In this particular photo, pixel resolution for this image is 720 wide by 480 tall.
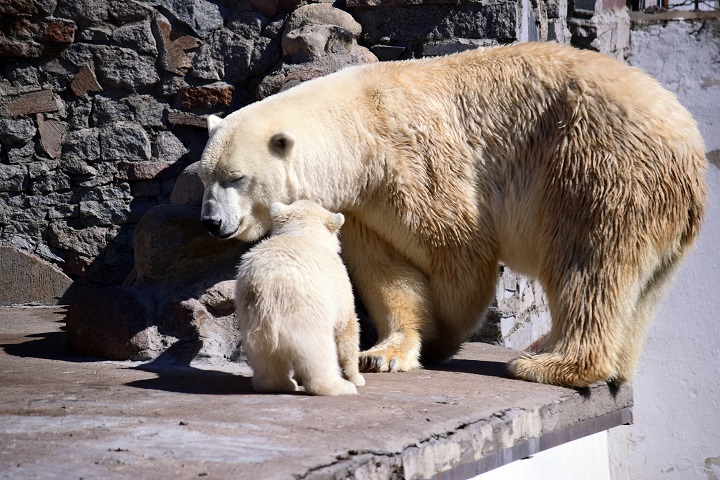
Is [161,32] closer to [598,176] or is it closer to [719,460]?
[598,176]

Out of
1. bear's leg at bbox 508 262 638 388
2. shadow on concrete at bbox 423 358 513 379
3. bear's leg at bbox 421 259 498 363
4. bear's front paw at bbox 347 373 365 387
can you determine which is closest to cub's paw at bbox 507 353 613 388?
bear's leg at bbox 508 262 638 388

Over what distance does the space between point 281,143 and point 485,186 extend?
927mm

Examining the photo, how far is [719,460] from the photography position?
21.0ft

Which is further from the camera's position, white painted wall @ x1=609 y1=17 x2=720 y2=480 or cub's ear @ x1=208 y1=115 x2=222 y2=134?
white painted wall @ x1=609 y1=17 x2=720 y2=480

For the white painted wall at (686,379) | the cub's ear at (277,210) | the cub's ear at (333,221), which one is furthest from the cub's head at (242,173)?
the white painted wall at (686,379)

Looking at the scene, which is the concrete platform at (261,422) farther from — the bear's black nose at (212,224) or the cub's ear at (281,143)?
the cub's ear at (281,143)

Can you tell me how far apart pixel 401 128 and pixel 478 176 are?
41cm

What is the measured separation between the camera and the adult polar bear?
11.8ft

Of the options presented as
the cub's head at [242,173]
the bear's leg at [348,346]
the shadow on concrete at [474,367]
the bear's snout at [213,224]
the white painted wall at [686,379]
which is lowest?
the white painted wall at [686,379]

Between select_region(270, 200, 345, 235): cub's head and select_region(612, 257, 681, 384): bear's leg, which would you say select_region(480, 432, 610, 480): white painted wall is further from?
select_region(270, 200, 345, 235): cub's head

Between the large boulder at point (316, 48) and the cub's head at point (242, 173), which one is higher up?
the large boulder at point (316, 48)

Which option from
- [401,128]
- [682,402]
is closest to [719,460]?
[682,402]

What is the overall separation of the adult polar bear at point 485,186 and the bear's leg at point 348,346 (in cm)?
53

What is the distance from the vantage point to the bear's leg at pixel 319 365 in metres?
2.94
